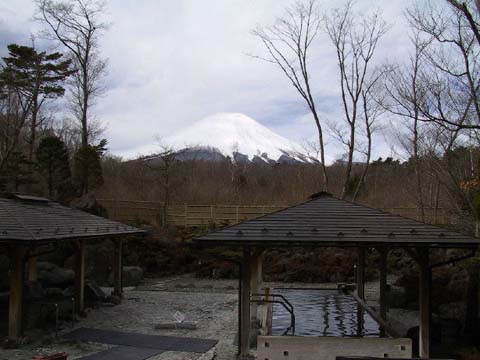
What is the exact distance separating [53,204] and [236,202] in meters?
20.8

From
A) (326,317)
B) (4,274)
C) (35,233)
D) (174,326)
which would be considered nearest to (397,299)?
(326,317)

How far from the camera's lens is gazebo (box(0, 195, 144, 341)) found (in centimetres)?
991

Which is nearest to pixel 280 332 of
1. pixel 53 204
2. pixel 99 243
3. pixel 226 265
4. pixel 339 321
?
pixel 339 321

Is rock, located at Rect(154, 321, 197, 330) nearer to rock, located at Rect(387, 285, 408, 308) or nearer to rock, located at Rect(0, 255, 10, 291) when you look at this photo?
rock, located at Rect(0, 255, 10, 291)

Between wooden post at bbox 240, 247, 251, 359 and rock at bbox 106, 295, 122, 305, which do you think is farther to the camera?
rock at bbox 106, 295, 122, 305

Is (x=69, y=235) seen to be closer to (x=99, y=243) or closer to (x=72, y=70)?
(x=99, y=243)

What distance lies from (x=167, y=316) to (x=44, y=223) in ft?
14.6

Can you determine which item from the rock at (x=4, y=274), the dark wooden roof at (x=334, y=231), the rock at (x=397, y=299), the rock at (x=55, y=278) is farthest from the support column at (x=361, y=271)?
the rock at (x=4, y=274)

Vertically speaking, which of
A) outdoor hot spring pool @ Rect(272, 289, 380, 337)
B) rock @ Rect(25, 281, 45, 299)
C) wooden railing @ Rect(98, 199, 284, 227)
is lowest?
outdoor hot spring pool @ Rect(272, 289, 380, 337)

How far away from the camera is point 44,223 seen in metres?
11.4

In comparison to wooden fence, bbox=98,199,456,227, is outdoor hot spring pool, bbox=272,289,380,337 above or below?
below

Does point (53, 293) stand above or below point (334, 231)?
below

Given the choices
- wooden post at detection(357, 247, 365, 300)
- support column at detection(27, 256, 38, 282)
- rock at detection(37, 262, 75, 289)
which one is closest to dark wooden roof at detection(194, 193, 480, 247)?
wooden post at detection(357, 247, 365, 300)

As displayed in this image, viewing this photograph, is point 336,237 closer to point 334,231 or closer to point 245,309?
point 334,231
